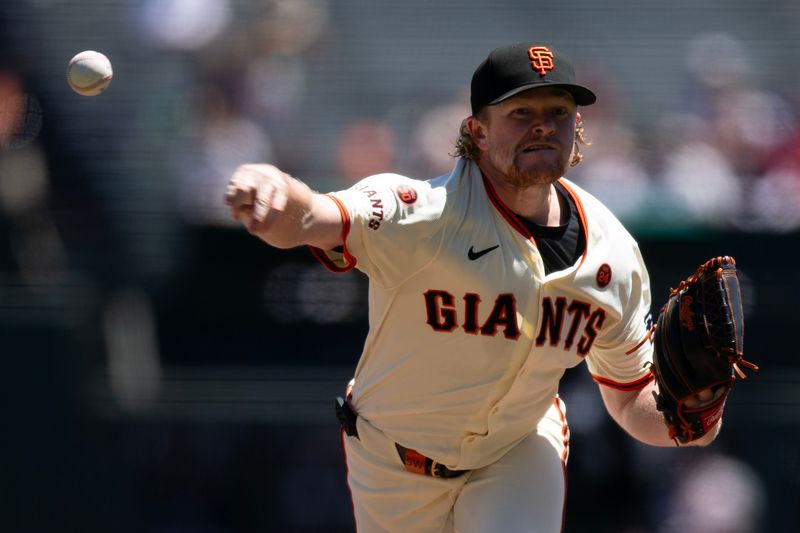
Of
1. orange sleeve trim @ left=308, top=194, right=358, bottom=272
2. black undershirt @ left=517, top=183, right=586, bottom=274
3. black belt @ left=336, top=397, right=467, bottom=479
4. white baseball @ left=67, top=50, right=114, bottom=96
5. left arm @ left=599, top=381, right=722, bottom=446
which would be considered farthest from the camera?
white baseball @ left=67, top=50, right=114, bottom=96

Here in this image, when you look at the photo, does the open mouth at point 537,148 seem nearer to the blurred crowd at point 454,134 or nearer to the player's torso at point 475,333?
the player's torso at point 475,333

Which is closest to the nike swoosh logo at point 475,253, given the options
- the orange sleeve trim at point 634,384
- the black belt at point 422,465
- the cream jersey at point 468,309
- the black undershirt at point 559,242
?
the cream jersey at point 468,309

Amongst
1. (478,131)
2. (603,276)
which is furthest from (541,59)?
(603,276)

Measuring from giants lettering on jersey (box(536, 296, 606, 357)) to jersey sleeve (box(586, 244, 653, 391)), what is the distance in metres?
0.12

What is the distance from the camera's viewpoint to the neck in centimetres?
310

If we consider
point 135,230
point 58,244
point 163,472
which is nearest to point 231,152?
point 135,230

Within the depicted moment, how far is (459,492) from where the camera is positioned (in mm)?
3248

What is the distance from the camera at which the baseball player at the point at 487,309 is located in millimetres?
2961

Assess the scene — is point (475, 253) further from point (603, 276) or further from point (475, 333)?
point (603, 276)

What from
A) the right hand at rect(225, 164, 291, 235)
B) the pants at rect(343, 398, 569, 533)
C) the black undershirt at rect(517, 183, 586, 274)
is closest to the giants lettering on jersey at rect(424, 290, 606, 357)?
the black undershirt at rect(517, 183, 586, 274)

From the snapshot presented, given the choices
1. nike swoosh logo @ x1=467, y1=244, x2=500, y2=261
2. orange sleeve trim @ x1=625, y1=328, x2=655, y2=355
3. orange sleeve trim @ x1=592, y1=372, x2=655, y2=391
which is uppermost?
nike swoosh logo @ x1=467, y1=244, x2=500, y2=261

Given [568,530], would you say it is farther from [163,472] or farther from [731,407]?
Result: [163,472]

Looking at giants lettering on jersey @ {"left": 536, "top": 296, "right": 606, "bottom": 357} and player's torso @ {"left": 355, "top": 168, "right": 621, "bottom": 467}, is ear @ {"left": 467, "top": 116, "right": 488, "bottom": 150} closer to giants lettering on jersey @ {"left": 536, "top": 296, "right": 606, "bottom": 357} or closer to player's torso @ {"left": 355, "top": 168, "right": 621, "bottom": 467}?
player's torso @ {"left": 355, "top": 168, "right": 621, "bottom": 467}

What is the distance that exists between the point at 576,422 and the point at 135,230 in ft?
7.33
